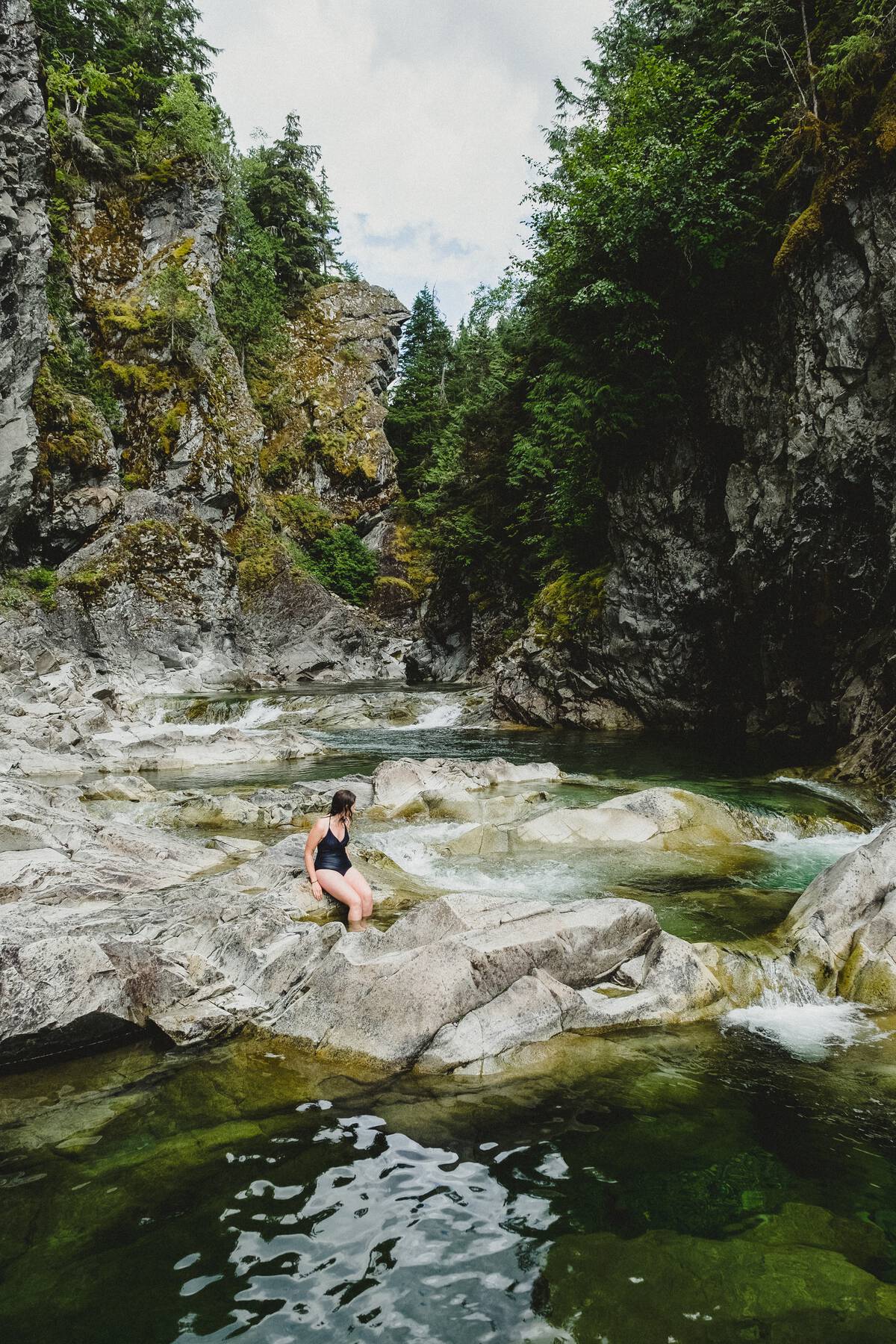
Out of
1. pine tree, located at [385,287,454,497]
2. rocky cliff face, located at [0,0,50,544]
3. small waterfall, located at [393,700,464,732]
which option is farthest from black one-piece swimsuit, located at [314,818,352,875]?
pine tree, located at [385,287,454,497]

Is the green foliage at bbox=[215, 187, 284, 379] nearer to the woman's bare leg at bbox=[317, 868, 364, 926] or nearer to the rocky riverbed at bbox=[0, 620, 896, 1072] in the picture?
the rocky riverbed at bbox=[0, 620, 896, 1072]

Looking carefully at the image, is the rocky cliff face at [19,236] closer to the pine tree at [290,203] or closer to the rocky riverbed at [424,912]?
the rocky riverbed at [424,912]

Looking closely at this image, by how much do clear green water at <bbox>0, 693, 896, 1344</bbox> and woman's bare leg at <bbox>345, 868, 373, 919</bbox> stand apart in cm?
202

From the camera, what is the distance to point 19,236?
22953mm

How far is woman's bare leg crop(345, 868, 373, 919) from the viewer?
6.75 m

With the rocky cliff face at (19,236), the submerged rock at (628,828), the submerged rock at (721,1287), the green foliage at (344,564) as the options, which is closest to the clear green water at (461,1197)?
the submerged rock at (721,1287)

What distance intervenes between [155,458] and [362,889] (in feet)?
114

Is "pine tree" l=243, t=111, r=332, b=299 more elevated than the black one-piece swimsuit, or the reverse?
"pine tree" l=243, t=111, r=332, b=299

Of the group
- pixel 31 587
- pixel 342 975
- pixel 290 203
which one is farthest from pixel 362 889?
pixel 290 203

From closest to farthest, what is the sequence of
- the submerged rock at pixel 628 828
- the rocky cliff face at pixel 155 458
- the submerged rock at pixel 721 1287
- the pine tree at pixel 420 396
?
the submerged rock at pixel 721 1287, the submerged rock at pixel 628 828, the rocky cliff face at pixel 155 458, the pine tree at pixel 420 396

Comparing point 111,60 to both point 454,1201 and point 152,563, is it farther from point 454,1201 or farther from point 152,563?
point 454,1201

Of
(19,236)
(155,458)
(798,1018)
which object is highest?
(19,236)

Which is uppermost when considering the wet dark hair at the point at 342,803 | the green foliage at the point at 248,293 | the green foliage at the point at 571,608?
the green foliage at the point at 248,293

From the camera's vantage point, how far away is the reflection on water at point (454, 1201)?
2.63 metres
